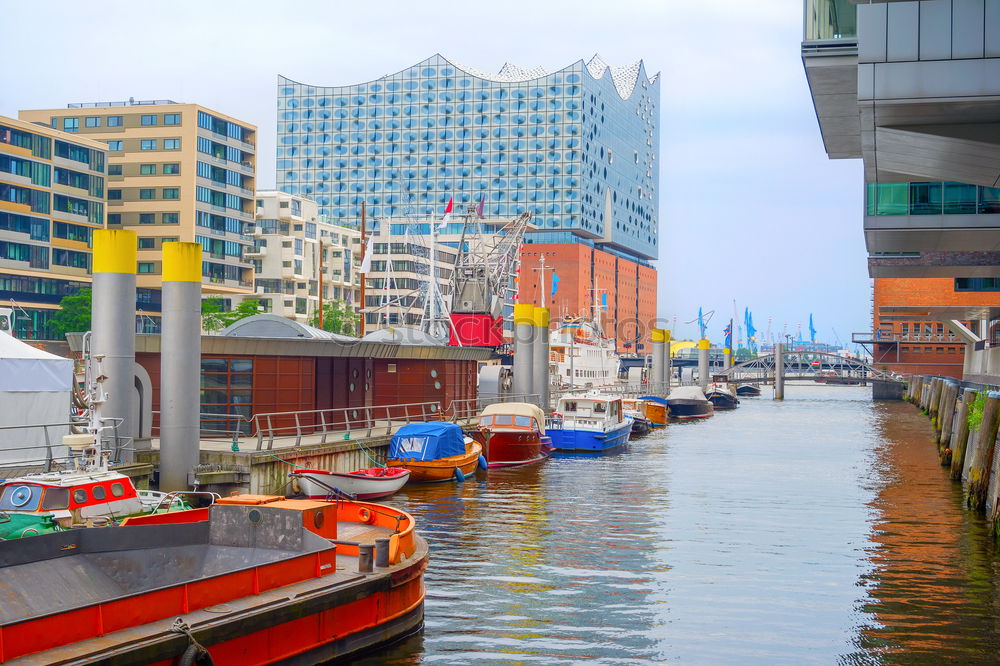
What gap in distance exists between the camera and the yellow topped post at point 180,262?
1106 inches

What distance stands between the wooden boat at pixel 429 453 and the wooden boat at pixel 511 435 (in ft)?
19.9

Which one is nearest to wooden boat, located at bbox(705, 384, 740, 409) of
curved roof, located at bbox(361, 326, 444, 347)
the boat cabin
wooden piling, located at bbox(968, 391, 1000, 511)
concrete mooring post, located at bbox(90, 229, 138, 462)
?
curved roof, located at bbox(361, 326, 444, 347)

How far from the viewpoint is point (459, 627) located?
19.0m

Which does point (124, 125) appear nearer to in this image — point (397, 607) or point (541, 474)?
point (541, 474)

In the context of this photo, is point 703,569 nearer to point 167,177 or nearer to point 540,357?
point 540,357

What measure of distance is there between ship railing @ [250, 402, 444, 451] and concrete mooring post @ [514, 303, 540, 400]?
1515cm

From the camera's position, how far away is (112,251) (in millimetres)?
27641

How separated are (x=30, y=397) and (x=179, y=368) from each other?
415 centimetres

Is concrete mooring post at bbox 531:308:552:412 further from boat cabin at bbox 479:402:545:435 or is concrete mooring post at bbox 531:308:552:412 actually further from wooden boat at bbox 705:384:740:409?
wooden boat at bbox 705:384:740:409

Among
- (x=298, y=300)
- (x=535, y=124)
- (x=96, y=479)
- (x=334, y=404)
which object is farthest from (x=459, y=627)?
(x=535, y=124)

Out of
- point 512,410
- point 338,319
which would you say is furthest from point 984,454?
point 338,319

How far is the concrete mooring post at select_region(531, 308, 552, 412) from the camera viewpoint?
66125mm

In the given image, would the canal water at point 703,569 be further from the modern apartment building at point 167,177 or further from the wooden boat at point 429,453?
the modern apartment building at point 167,177

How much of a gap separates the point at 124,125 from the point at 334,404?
3393 inches
